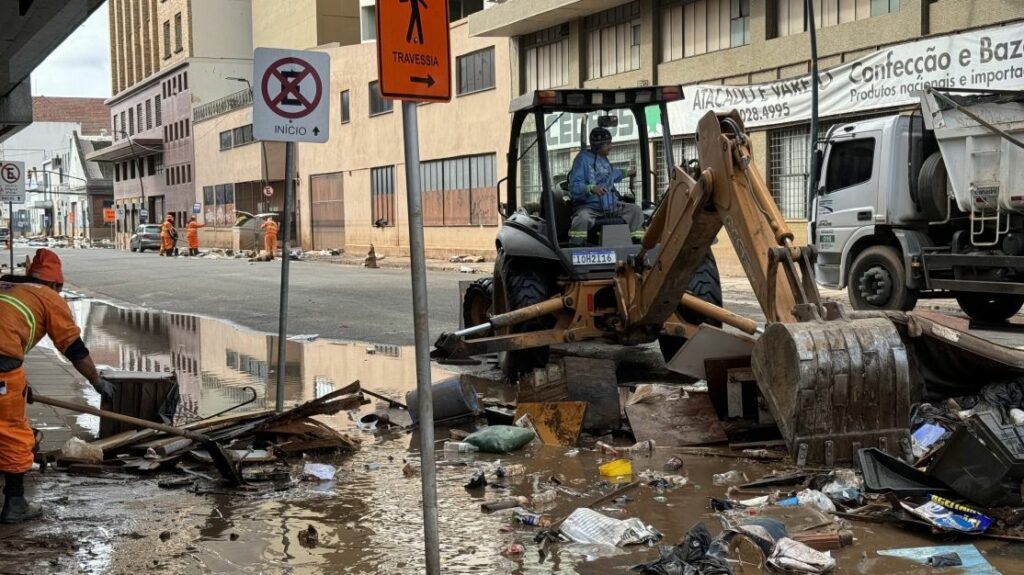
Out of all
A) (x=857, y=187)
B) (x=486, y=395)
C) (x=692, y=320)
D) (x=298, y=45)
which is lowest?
(x=486, y=395)

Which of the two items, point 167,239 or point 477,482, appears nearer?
point 477,482

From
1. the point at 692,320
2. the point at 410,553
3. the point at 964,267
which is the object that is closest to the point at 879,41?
the point at 964,267

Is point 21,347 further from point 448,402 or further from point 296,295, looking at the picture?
point 296,295

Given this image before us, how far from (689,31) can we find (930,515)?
23.4 meters

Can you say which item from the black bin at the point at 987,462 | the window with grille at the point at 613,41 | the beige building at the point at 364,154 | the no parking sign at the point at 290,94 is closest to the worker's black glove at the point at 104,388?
the no parking sign at the point at 290,94

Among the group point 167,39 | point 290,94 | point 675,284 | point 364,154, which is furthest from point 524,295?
point 167,39

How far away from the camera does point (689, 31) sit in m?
27.2

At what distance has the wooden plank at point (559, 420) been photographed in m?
7.76

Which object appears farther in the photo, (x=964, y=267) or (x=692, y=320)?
(x=964, y=267)

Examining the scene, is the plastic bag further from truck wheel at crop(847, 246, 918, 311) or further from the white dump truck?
truck wheel at crop(847, 246, 918, 311)

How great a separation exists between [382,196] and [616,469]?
38156mm

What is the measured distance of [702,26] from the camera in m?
26.7

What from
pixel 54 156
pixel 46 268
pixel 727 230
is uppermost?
pixel 54 156

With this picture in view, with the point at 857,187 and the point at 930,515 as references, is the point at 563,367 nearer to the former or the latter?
the point at 930,515
